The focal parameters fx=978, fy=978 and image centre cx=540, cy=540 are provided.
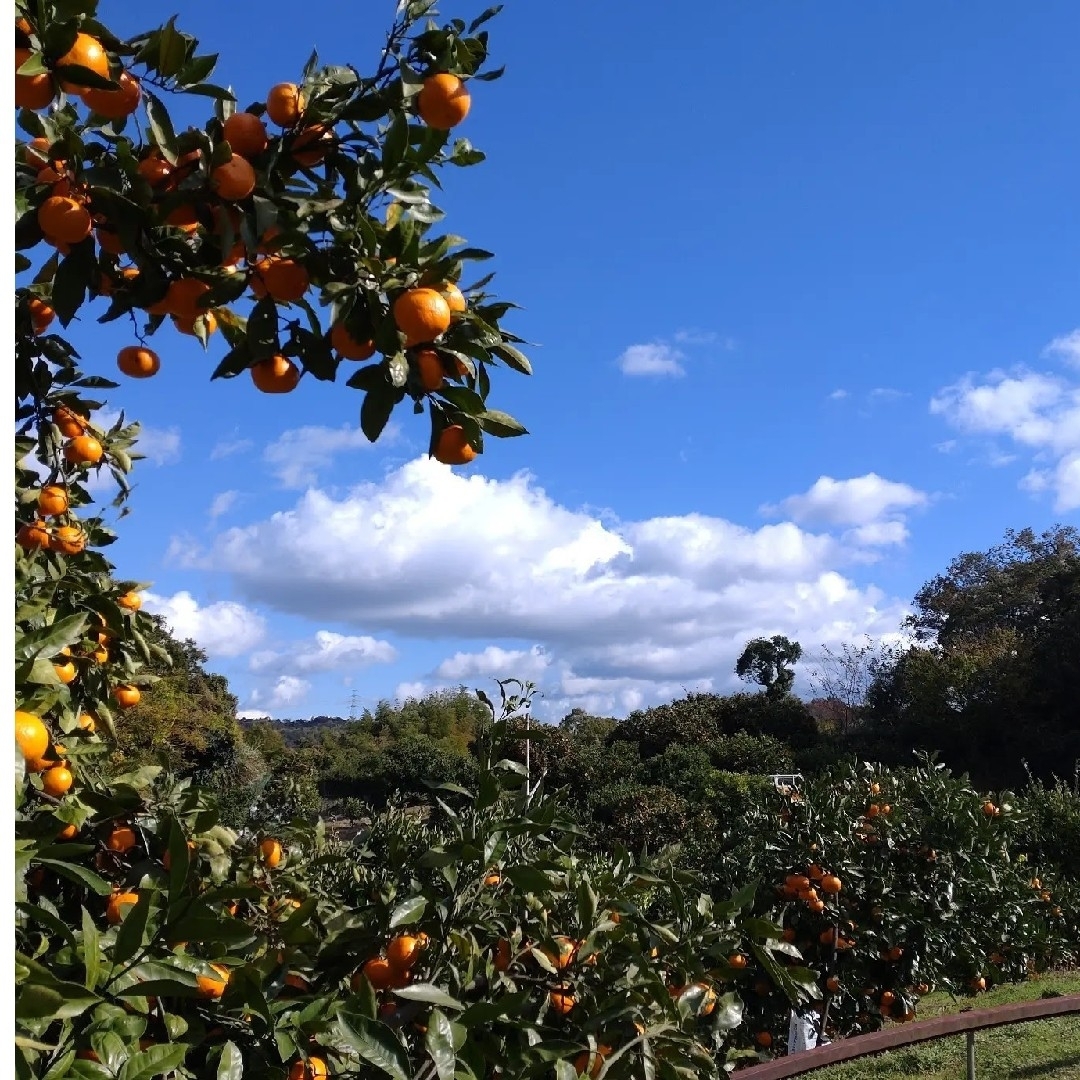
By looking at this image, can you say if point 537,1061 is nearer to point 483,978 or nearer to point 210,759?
point 483,978

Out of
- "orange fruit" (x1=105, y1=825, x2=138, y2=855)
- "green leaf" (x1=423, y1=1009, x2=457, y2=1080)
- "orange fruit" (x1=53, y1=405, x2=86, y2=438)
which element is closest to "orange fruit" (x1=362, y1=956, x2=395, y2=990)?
"green leaf" (x1=423, y1=1009, x2=457, y2=1080)

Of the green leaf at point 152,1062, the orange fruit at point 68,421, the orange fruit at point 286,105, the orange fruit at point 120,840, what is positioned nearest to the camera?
the green leaf at point 152,1062

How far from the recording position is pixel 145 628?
242 cm

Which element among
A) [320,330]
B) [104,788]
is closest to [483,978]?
[104,788]

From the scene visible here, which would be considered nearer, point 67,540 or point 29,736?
point 29,736

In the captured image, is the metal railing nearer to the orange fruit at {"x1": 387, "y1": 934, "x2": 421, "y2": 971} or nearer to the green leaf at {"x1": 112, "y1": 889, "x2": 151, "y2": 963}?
the orange fruit at {"x1": 387, "y1": 934, "x2": 421, "y2": 971}

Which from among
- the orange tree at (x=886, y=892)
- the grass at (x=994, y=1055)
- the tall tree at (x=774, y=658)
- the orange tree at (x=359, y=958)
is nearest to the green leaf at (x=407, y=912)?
the orange tree at (x=359, y=958)

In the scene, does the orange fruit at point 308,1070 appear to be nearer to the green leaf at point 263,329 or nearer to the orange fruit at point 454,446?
the orange fruit at point 454,446

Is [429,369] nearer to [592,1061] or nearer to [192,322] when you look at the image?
[192,322]

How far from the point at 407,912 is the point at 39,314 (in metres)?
1.21

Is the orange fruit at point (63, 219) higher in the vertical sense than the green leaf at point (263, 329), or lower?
higher

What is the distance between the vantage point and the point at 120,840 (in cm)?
159

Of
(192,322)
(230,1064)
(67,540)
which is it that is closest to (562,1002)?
(230,1064)

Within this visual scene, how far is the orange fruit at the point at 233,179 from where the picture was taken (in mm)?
1149
